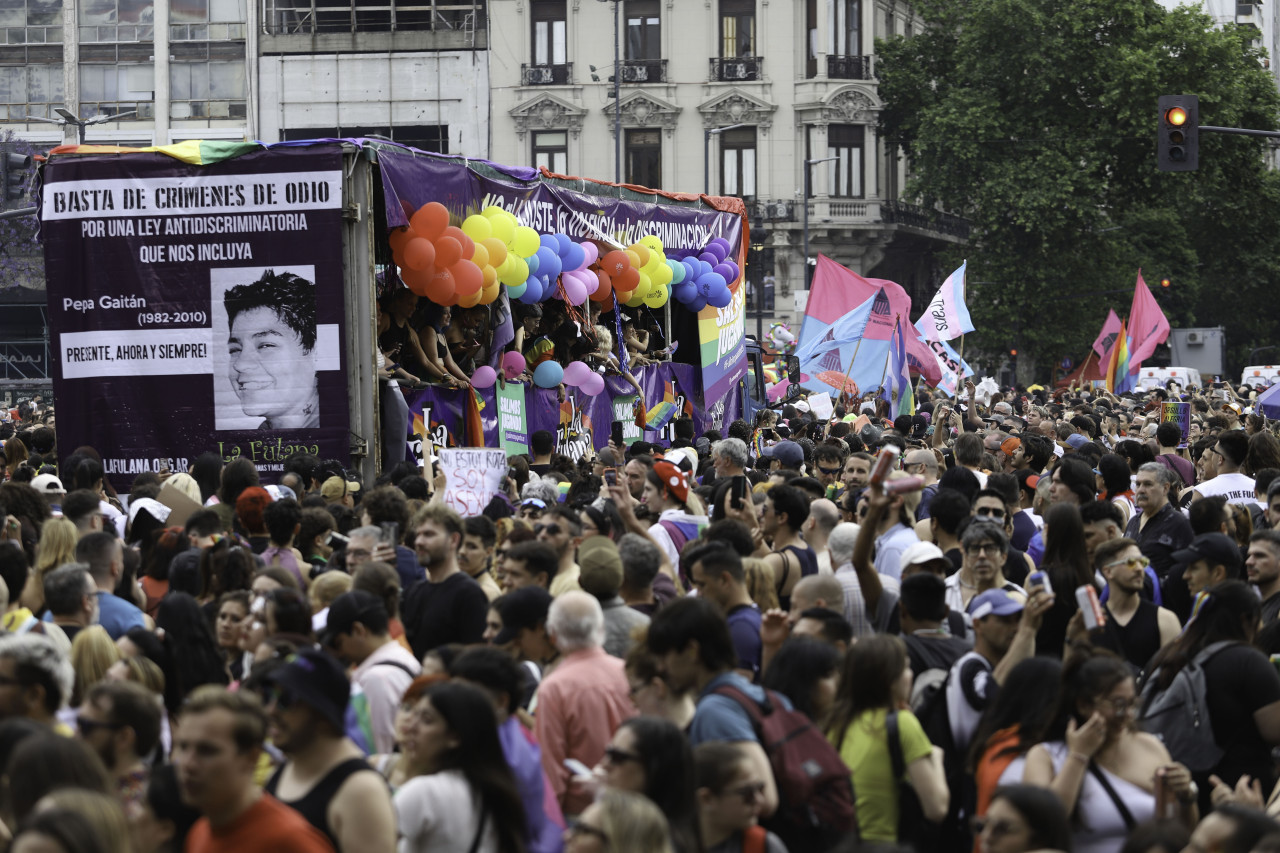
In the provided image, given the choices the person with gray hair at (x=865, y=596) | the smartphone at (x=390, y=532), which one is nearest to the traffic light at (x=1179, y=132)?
the person with gray hair at (x=865, y=596)

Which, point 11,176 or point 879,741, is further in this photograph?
point 11,176

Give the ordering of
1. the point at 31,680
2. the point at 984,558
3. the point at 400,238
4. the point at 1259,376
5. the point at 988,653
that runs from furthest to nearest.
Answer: the point at 1259,376 → the point at 400,238 → the point at 984,558 → the point at 988,653 → the point at 31,680

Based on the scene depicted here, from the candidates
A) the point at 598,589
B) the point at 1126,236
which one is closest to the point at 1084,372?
the point at 1126,236

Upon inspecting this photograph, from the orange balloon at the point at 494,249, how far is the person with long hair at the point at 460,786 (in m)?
9.32

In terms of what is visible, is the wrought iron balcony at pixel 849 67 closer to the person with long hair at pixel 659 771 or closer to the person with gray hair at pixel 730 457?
the person with gray hair at pixel 730 457

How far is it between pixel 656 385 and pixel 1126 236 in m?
34.9

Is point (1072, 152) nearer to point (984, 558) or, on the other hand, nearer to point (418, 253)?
point (418, 253)

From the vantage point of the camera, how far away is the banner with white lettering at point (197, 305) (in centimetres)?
1220

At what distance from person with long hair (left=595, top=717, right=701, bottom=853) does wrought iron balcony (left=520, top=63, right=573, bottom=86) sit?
4831 centimetres

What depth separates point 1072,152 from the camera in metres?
48.7

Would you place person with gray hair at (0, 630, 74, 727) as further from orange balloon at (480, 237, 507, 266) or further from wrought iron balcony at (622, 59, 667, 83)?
wrought iron balcony at (622, 59, 667, 83)

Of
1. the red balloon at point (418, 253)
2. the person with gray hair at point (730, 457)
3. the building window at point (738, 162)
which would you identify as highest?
the building window at point (738, 162)

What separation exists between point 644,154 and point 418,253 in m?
40.3

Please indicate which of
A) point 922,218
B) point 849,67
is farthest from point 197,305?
point 922,218
